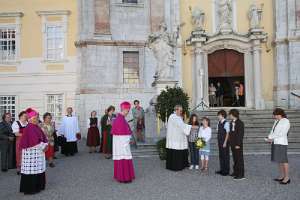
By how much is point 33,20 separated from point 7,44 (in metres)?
2.18

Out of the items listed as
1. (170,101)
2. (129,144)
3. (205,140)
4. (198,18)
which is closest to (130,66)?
(198,18)

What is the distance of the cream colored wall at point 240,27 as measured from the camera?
911 inches

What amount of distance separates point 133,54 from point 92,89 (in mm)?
3204

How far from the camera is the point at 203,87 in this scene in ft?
75.6

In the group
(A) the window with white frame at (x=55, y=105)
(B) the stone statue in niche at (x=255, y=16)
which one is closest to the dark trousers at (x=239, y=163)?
(B) the stone statue in niche at (x=255, y=16)

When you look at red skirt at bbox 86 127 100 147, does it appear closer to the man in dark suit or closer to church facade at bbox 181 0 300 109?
the man in dark suit

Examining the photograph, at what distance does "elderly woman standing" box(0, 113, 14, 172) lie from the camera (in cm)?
1225

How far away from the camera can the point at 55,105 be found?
2408 centimetres

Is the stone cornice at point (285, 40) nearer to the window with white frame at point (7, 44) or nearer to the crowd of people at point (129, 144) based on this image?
the crowd of people at point (129, 144)

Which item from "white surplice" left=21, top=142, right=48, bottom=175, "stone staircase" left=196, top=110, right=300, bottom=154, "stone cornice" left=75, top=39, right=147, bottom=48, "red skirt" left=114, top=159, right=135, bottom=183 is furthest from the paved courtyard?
"stone cornice" left=75, top=39, right=147, bottom=48

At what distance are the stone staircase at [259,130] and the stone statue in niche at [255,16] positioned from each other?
18.5 ft

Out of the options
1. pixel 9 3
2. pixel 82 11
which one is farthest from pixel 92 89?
pixel 9 3

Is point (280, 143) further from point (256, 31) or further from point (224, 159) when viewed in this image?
point (256, 31)

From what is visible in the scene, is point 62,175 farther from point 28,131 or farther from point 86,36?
point 86,36
